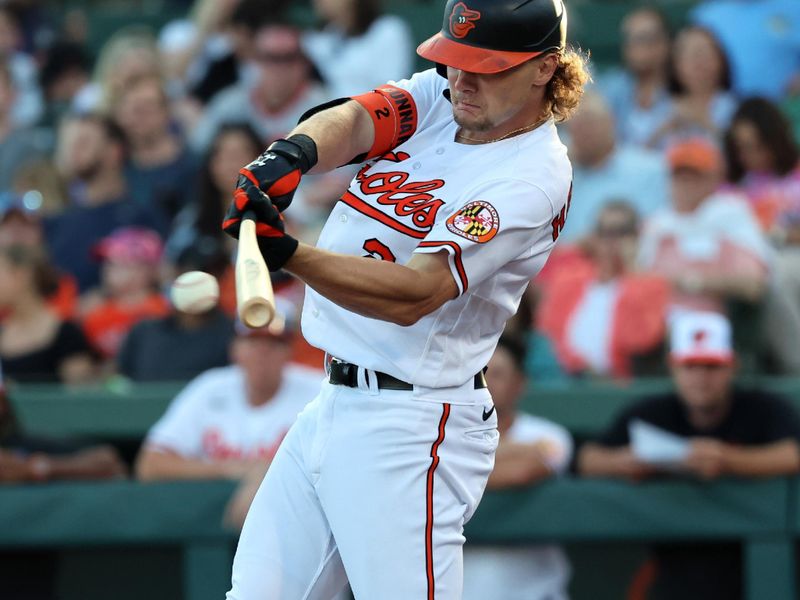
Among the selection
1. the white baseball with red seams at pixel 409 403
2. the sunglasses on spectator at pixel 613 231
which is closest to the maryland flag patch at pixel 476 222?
→ the white baseball with red seams at pixel 409 403

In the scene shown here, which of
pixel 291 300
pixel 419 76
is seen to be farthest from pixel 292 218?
pixel 419 76

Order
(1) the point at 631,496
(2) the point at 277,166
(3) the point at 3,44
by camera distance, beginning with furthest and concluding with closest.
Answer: (3) the point at 3,44
(1) the point at 631,496
(2) the point at 277,166

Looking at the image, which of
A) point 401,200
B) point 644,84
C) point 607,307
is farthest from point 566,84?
point 644,84

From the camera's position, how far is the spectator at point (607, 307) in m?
6.41

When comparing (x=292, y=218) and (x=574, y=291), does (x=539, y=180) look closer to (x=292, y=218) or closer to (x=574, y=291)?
(x=574, y=291)

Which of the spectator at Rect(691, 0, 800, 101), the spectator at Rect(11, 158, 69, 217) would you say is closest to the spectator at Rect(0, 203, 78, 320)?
the spectator at Rect(11, 158, 69, 217)

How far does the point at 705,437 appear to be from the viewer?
18.3ft

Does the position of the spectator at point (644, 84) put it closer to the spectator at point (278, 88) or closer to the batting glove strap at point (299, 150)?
the spectator at point (278, 88)

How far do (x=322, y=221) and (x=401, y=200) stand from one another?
4136mm

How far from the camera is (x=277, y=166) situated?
3027 mm

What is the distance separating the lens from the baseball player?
10.5 ft

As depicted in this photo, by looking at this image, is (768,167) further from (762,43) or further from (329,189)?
(329,189)

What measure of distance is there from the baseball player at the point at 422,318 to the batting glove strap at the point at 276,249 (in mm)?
262

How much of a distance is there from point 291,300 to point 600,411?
1534 mm
